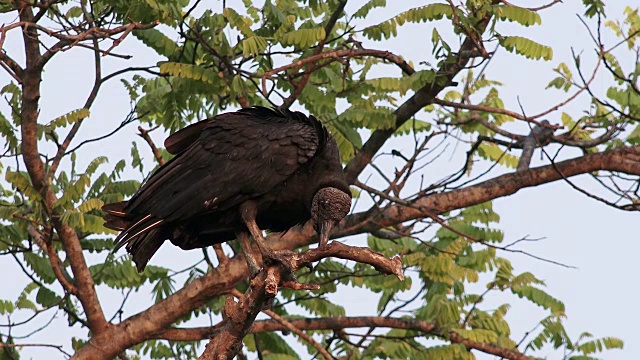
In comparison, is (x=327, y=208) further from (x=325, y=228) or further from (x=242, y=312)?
(x=242, y=312)

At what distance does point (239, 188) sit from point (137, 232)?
62cm

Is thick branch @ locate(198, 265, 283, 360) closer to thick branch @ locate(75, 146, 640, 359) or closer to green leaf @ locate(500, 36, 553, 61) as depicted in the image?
thick branch @ locate(75, 146, 640, 359)

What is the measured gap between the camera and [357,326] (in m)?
8.24

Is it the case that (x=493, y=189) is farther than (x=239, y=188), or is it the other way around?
(x=493, y=189)

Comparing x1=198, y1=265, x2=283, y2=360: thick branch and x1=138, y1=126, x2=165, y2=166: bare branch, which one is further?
x1=138, y1=126, x2=165, y2=166: bare branch

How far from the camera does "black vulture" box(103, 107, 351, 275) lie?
5.54 metres

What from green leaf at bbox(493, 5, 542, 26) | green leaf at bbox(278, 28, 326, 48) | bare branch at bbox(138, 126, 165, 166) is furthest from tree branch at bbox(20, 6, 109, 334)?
green leaf at bbox(493, 5, 542, 26)

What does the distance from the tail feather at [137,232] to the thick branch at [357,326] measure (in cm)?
224

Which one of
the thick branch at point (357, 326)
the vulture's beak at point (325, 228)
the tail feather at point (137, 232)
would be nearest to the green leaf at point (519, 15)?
the vulture's beak at point (325, 228)

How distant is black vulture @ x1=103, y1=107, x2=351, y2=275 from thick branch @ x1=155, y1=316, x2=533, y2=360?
2227 millimetres

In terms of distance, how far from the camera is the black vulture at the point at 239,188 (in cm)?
554

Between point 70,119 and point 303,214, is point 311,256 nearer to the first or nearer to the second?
point 303,214

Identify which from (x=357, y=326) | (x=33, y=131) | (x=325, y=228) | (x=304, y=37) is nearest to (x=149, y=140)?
(x=33, y=131)

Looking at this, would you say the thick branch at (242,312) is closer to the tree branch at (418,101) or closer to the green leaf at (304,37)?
the green leaf at (304,37)
